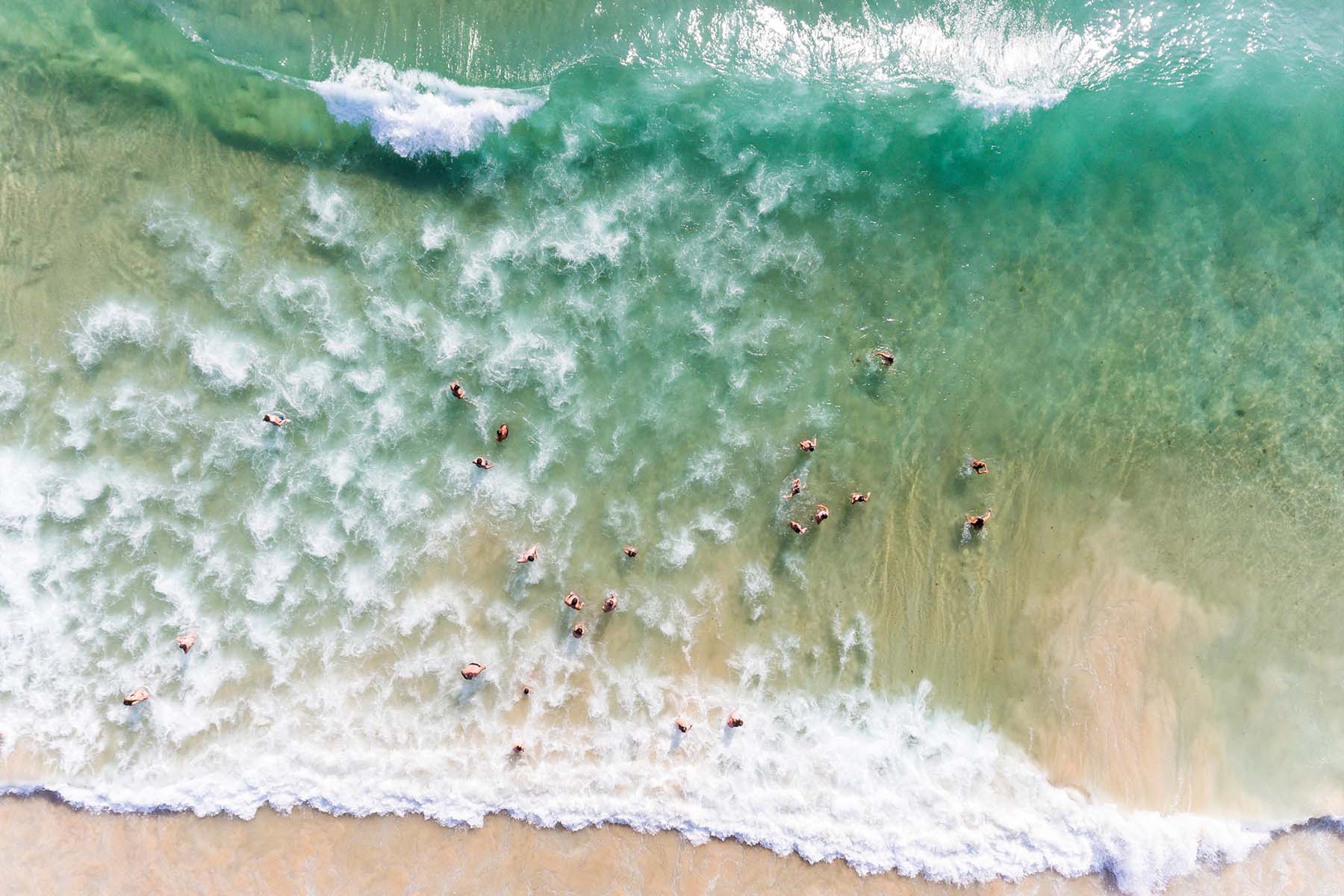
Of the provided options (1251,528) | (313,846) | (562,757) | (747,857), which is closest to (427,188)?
(562,757)

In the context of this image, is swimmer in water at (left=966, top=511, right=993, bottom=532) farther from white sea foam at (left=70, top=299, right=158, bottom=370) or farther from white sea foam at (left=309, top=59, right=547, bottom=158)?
white sea foam at (left=70, top=299, right=158, bottom=370)

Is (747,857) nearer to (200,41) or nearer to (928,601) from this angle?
(928,601)

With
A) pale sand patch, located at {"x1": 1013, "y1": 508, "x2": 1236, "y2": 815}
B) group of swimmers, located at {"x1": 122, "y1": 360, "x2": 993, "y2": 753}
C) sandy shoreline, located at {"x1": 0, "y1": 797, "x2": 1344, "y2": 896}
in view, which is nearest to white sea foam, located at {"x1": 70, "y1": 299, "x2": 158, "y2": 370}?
group of swimmers, located at {"x1": 122, "y1": 360, "x2": 993, "y2": 753}

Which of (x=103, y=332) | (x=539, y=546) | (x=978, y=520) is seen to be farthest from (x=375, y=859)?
(x=978, y=520)

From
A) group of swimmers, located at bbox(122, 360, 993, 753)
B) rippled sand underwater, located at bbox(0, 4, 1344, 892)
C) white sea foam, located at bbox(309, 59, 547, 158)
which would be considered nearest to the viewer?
group of swimmers, located at bbox(122, 360, 993, 753)

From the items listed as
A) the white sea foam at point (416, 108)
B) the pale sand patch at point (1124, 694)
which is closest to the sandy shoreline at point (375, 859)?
the pale sand patch at point (1124, 694)

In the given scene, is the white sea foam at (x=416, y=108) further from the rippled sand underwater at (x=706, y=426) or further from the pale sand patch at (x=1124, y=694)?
the pale sand patch at (x=1124, y=694)
